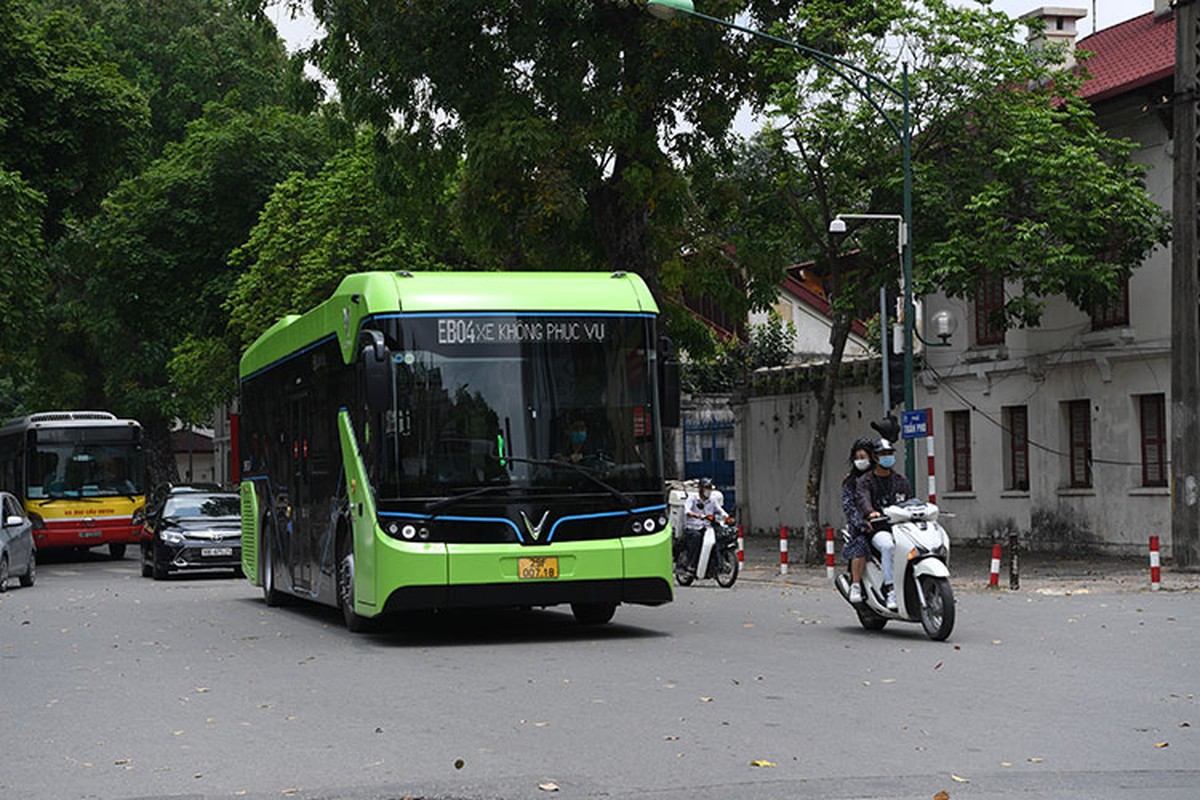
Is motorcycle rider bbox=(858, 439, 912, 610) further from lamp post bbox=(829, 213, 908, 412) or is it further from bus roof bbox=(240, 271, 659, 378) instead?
A: lamp post bbox=(829, 213, 908, 412)

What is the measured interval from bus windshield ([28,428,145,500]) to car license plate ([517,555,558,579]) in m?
25.8

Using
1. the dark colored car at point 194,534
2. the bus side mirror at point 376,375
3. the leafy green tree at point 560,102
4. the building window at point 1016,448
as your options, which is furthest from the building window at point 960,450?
the bus side mirror at point 376,375

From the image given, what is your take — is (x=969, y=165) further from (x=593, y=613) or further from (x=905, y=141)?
(x=593, y=613)

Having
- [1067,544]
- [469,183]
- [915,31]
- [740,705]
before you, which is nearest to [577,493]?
[740,705]

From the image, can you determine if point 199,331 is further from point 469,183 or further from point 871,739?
point 871,739

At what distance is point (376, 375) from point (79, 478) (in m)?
25.9

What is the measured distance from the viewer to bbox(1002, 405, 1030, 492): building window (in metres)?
35.6

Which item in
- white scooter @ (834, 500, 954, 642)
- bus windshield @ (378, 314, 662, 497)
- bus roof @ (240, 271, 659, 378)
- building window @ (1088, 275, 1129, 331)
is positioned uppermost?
building window @ (1088, 275, 1129, 331)

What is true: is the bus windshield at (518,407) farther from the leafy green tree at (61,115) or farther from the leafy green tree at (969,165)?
the leafy green tree at (61,115)

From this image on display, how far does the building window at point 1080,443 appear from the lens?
33.6 metres

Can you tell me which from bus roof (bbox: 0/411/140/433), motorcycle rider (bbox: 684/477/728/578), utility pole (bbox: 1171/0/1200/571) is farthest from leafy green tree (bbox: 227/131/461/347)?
utility pole (bbox: 1171/0/1200/571)

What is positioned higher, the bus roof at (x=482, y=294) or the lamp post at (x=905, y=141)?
the lamp post at (x=905, y=141)

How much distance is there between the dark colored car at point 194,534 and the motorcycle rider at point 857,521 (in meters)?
16.7

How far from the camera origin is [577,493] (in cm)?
1594
